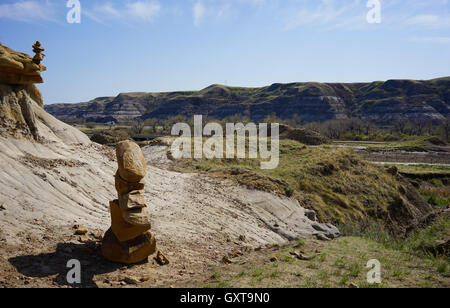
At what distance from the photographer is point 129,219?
621 cm

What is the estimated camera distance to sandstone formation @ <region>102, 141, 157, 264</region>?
20.7 ft

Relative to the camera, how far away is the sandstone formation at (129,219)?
630 centimetres

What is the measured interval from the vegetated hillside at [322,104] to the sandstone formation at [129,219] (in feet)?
344

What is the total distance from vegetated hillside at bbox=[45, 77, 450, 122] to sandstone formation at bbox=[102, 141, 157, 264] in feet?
344

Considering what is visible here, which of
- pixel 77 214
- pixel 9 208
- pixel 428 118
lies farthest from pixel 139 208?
pixel 428 118

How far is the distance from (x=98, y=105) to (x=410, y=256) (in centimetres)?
16325

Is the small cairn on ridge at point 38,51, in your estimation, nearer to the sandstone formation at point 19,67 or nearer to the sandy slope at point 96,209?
the sandstone formation at point 19,67

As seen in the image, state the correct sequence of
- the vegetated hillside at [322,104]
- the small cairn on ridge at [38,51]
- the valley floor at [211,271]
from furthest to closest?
the vegetated hillside at [322,104]
the small cairn on ridge at [38,51]
the valley floor at [211,271]

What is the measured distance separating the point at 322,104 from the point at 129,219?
117073 millimetres

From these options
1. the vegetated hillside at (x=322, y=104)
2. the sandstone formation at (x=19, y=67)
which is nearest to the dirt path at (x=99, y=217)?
the sandstone formation at (x=19, y=67)

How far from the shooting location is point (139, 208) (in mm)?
6504

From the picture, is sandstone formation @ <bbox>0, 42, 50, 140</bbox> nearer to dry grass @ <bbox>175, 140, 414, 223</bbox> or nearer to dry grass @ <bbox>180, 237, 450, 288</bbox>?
dry grass @ <bbox>180, 237, 450, 288</bbox>

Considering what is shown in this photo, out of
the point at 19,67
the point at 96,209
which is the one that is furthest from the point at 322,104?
the point at 96,209
